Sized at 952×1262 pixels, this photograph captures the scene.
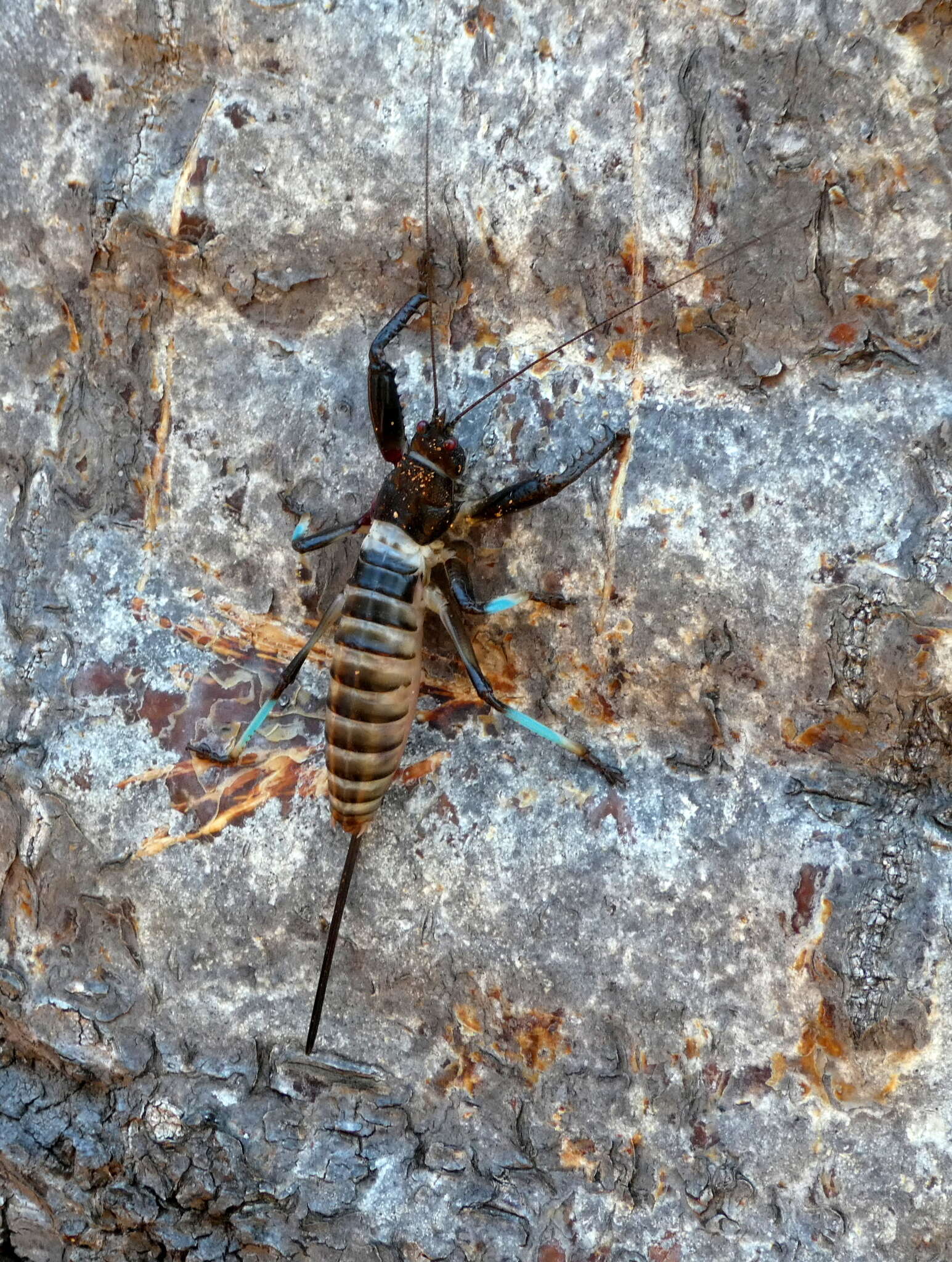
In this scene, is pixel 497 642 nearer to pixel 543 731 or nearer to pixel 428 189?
pixel 543 731

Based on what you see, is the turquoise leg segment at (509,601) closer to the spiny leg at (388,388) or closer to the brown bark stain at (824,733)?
the spiny leg at (388,388)

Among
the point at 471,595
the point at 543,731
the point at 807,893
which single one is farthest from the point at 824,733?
the point at 471,595

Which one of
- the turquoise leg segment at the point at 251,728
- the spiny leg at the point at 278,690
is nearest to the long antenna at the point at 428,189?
the spiny leg at the point at 278,690

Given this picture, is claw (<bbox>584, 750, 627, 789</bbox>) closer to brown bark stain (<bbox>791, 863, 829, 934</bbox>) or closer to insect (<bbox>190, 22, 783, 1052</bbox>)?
insect (<bbox>190, 22, 783, 1052</bbox>)

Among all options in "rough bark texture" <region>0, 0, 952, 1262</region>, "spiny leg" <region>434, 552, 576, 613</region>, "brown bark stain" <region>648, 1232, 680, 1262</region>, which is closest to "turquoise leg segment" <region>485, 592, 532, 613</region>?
"spiny leg" <region>434, 552, 576, 613</region>

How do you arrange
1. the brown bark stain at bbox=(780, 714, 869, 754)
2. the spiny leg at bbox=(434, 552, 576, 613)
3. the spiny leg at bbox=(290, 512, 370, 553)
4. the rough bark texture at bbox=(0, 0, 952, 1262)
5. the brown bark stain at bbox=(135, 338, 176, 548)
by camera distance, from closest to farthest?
the rough bark texture at bbox=(0, 0, 952, 1262), the brown bark stain at bbox=(780, 714, 869, 754), the spiny leg at bbox=(434, 552, 576, 613), the spiny leg at bbox=(290, 512, 370, 553), the brown bark stain at bbox=(135, 338, 176, 548)

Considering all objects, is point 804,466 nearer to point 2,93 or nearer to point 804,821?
point 804,821
